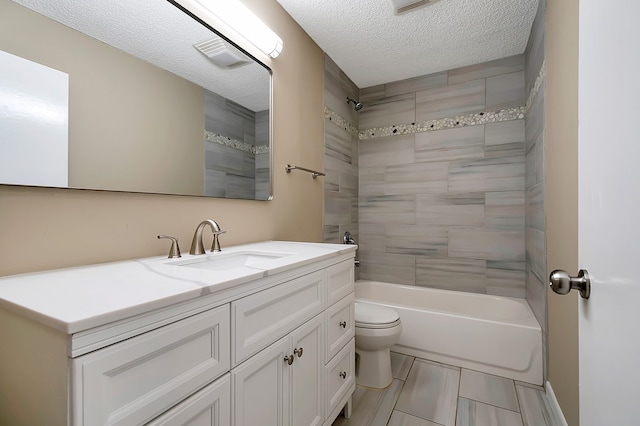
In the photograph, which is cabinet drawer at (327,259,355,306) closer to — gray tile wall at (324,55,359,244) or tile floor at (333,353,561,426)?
tile floor at (333,353,561,426)

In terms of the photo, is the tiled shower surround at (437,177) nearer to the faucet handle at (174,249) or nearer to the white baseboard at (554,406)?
the white baseboard at (554,406)

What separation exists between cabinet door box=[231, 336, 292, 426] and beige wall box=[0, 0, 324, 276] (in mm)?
621

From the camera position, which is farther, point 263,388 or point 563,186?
point 563,186

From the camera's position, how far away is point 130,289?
26.5 inches

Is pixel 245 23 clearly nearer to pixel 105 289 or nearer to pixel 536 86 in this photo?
pixel 105 289

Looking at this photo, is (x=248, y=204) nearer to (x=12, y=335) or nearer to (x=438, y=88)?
(x=12, y=335)

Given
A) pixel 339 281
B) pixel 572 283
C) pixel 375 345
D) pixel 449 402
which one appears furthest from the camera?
pixel 375 345

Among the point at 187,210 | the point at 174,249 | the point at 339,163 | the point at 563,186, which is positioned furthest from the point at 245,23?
the point at 563,186

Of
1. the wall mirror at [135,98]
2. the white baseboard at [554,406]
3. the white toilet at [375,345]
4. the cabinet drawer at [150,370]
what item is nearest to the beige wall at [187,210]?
the wall mirror at [135,98]

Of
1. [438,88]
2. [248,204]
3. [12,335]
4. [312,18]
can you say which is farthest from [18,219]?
[438,88]

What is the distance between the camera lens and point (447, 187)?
269 centimetres

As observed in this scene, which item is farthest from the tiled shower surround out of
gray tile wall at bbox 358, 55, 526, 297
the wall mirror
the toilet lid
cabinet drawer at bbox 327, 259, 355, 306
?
the wall mirror

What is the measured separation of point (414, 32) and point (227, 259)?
204 centimetres

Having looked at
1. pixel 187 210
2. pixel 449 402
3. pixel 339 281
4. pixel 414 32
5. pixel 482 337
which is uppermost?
pixel 414 32
